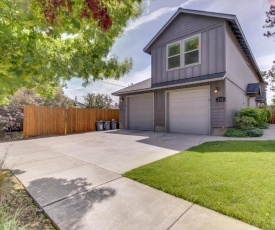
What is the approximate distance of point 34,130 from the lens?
34.6ft

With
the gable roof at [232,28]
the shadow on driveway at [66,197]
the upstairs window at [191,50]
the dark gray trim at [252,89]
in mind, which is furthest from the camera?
the dark gray trim at [252,89]

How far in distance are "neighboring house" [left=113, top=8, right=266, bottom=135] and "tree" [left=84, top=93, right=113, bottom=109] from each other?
687 cm

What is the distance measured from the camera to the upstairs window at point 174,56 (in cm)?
1065

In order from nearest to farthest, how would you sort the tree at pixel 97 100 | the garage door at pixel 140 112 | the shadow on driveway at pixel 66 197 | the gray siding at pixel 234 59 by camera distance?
the shadow on driveway at pixel 66 197, the gray siding at pixel 234 59, the garage door at pixel 140 112, the tree at pixel 97 100

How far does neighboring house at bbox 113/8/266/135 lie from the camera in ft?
29.6

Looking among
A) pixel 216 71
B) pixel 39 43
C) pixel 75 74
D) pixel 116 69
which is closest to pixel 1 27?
pixel 39 43

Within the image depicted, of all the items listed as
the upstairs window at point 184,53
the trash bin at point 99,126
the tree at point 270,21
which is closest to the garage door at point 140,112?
the trash bin at point 99,126

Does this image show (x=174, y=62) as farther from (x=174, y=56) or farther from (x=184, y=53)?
(x=184, y=53)

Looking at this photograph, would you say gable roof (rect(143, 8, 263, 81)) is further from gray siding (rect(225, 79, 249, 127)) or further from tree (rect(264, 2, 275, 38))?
gray siding (rect(225, 79, 249, 127))

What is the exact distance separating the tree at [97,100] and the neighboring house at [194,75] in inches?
270

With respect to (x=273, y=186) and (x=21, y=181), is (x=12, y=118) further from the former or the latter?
(x=273, y=186)

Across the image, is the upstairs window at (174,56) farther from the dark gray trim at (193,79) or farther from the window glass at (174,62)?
the dark gray trim at (193,79)

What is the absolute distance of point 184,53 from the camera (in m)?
10.3

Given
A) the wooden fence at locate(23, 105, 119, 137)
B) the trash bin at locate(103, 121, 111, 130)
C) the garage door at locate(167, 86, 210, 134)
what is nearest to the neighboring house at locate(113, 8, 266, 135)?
the garage door at locate(167, 86, 210, 134)
